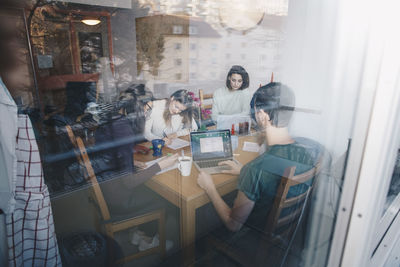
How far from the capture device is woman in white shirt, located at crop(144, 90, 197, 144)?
2.21 m

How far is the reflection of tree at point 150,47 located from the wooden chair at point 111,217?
3.33 metres

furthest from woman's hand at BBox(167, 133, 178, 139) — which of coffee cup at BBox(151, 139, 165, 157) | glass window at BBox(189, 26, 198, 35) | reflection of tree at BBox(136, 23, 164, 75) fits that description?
glass window at BBox(189, 26, 198, 35)

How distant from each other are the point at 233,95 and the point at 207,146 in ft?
4.60

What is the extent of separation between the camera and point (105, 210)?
1332 millimetres

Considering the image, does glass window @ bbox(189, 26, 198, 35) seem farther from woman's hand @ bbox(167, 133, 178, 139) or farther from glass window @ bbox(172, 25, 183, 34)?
woman's hand @ bbox(167, 133, 178, 139)

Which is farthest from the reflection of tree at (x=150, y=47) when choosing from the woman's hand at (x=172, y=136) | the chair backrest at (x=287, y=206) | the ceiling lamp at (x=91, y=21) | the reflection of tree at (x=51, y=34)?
the chair backrest at (x=287, y=206)

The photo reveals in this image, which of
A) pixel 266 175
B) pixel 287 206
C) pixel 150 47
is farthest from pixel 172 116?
pixel 150 47

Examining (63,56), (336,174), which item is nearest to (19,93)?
(63,56)

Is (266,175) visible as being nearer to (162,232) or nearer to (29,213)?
(162,232)

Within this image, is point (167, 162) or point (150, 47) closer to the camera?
point (167, 162)

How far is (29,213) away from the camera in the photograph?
3.06 feet

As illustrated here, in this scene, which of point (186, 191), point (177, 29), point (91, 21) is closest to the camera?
point (186, 191)

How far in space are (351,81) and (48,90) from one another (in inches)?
170

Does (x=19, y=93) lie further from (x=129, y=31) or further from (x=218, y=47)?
(x=218, y=47)
